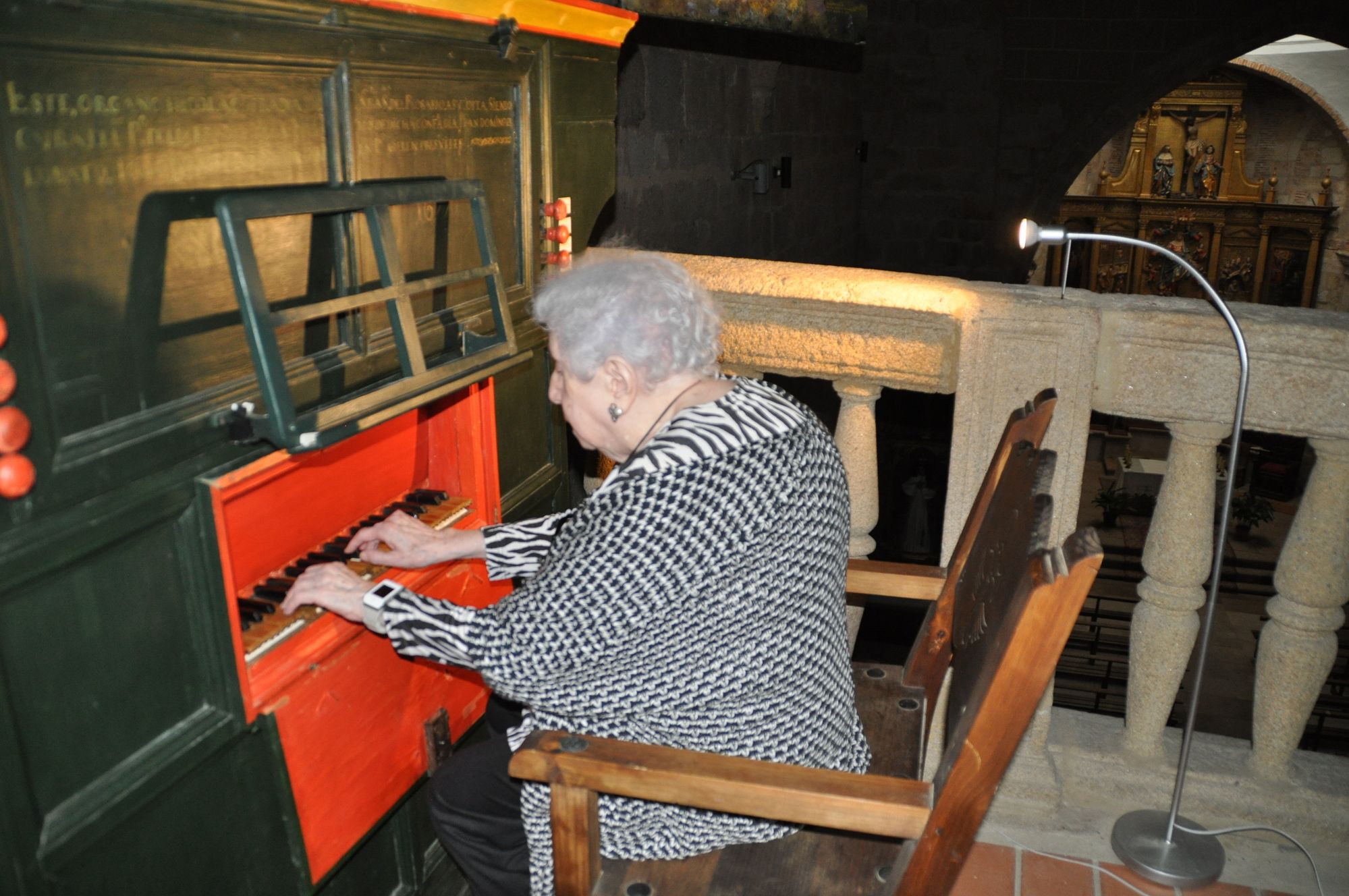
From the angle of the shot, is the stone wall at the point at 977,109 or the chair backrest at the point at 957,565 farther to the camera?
the stone wall at the point at 977,109

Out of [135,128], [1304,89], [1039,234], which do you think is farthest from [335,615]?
[1304,89]

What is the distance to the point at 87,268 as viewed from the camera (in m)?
1.36

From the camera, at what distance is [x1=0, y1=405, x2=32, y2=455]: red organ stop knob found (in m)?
1.25

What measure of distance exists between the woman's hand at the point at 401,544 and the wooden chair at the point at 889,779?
0.55 meters

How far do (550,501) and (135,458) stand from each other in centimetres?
141

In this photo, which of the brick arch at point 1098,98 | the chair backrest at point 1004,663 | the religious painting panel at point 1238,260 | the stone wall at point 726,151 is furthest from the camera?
the religious painting panel at point 1238,260

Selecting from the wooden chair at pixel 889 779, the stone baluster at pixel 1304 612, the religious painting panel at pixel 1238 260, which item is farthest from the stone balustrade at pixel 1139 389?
the religious painting panel at pixel 1238 260

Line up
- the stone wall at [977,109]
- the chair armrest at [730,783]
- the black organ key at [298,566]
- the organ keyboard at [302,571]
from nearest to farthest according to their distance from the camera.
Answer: the chair armrest at [730,783] < the organ keyboard at [302,571] < the black organ key at [298,566] < the stone wall at [977,109]

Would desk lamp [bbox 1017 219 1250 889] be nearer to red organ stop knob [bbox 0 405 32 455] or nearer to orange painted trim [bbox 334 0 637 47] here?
orange painted trim [bbox 334 0 637 47]

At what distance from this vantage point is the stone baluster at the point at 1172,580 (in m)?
2.49

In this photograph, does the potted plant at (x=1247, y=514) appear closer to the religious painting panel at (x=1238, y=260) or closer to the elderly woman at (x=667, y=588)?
the religious painting panel at (x=1238, y=260)

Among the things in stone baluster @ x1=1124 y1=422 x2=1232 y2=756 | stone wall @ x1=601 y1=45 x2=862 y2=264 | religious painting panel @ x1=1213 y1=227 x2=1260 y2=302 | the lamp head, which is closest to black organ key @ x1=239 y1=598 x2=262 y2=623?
the lamp head

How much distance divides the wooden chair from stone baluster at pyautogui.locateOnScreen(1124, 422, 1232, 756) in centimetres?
76

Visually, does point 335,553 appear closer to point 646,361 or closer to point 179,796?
point 179,796
